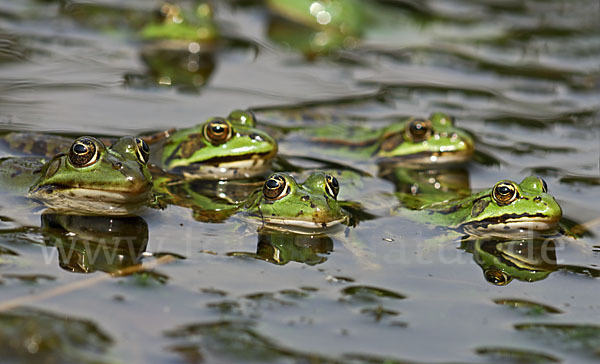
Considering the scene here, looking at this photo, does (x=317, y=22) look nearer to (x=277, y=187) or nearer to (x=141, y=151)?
(x=141, y=151)

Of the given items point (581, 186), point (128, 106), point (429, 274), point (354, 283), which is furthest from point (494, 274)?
point (128, 106)

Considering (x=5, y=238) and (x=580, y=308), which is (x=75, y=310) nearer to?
(x=5, y=238)

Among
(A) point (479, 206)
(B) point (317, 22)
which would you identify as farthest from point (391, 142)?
(B) point (317, 22)

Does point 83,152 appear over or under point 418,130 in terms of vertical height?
under

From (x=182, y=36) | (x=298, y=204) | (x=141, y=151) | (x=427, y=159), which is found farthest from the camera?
(x=182, y=36)

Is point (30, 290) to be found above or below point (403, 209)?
below

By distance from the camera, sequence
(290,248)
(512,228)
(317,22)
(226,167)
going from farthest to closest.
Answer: (317,22)
(226,167)
(512,228)
(290,248)
